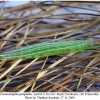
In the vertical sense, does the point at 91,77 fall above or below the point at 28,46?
below

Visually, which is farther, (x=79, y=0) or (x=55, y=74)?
(x=79, y=0)

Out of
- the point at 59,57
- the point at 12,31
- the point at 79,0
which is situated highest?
the point at 79,0

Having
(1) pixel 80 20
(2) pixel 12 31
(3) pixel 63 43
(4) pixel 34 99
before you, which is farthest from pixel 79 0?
(4) pixel 34 99

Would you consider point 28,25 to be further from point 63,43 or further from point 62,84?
point 62,84
